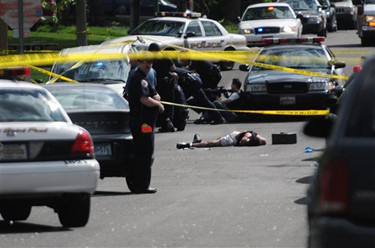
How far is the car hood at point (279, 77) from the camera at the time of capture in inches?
912

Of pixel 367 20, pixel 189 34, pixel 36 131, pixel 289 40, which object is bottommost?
pixel 367 20

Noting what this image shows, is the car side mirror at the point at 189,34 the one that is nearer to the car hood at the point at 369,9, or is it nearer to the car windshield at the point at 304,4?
the car hood at the point at 369,9

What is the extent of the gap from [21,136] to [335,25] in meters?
43.7

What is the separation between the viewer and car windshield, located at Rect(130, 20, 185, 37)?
101ft

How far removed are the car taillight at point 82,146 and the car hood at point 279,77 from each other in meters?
12.8

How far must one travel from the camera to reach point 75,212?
35.9 ft

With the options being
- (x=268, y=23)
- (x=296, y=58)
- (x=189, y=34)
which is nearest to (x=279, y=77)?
(x=296, y=58)

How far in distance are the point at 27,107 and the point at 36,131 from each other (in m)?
0.49

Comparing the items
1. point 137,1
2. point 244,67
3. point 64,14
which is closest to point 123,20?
point 64,14

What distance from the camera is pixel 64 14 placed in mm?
57531

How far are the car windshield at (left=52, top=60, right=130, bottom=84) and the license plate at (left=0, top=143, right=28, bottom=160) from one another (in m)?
10.2

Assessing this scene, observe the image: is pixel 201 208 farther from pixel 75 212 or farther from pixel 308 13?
pixel 308 13

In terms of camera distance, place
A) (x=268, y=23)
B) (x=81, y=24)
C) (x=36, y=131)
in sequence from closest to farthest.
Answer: (x=36, y=131)
(x=81, y=24)
(x=268, y=23)

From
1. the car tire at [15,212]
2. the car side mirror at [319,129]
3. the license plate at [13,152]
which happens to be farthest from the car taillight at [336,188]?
the car tire at [15,212]
